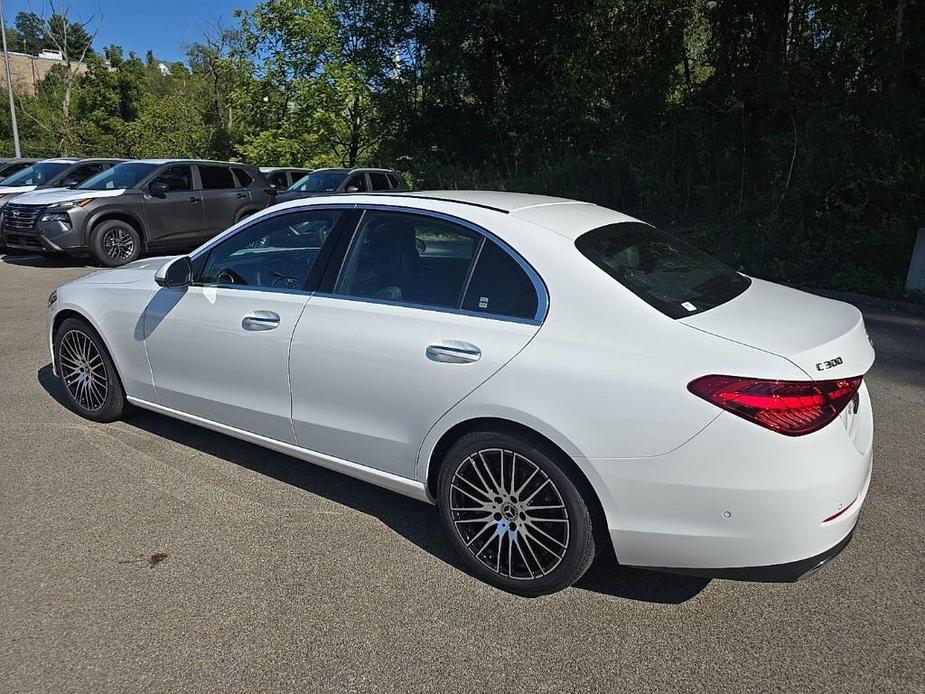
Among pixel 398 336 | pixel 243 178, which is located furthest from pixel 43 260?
pixel 398 336

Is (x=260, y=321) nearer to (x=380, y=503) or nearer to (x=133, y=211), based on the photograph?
(x=380, y=503)

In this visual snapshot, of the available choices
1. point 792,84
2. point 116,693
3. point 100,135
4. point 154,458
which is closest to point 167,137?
point 100,135

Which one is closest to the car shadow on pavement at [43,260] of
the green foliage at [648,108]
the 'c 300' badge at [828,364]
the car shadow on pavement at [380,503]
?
the car shadow on pavement at [380,503]

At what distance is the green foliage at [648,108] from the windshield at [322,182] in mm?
3394

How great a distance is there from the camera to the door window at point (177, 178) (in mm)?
12508

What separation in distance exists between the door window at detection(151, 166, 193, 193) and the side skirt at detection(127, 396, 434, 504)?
9297mm

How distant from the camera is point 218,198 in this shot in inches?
514

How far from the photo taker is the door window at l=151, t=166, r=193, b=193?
41.0 feet

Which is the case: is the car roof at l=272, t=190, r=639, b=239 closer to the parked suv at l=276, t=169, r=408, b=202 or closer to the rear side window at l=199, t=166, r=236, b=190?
the rear side window at l=199, t=166, r=236, b=190

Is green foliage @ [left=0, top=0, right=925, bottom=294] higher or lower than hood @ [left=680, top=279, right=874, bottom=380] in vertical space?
higher

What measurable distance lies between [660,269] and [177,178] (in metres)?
11.4

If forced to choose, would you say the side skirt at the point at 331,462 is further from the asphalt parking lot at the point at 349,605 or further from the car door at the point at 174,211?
the car door at the point at 174,211

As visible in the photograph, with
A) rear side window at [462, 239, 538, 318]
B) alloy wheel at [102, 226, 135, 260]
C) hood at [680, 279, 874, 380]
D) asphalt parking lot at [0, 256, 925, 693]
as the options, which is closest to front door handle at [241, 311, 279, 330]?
asphalt parking lot at [0, 256, 925, 693]

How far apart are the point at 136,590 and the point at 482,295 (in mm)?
1917
